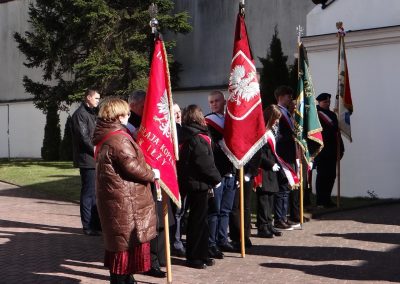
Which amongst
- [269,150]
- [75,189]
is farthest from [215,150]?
[75,189]

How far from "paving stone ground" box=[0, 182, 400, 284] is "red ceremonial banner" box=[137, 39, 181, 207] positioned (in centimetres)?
119

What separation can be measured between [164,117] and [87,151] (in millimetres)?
3092

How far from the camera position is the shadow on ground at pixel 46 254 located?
7.23 m

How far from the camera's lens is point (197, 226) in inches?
297

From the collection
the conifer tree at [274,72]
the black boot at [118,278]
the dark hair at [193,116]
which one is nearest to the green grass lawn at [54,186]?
the dark hair at [193,116]

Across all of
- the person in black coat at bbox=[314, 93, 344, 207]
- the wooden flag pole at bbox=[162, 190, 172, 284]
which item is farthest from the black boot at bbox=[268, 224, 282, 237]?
the person in black coat at bbox=[314, 93, 344, 207]

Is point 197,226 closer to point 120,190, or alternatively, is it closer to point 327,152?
point 120,190

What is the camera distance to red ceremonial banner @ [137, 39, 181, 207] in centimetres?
669

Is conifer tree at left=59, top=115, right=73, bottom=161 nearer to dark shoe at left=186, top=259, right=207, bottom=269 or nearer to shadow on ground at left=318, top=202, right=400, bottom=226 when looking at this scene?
shadow on ground at left=318, top=202, right=400, bottom=226

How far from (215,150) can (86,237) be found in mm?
2618

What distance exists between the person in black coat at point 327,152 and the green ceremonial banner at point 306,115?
59.0 inches

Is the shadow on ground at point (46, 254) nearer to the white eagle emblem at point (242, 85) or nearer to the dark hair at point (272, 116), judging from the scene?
the white eagle emblem at point (242, 85)

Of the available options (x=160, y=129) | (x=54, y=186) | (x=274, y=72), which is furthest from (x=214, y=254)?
(x=274, y=72)

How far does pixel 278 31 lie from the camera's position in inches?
1009
